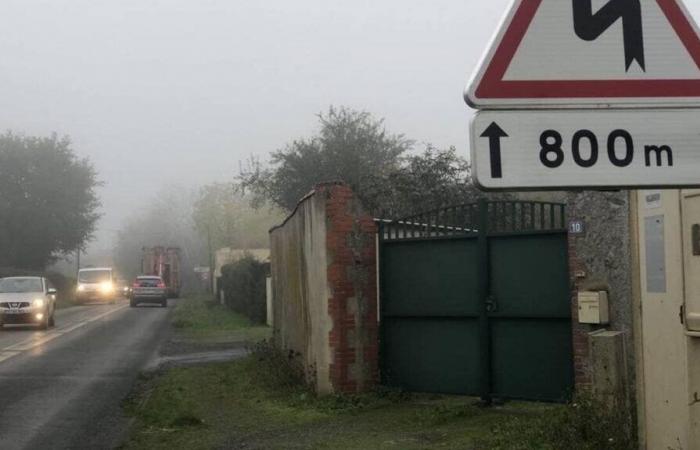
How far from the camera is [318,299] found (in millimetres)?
11531

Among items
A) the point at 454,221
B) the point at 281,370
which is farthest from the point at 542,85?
the point at 281,370

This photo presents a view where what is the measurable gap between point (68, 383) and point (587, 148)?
12912 mm

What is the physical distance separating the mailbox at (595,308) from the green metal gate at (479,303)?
89 cm

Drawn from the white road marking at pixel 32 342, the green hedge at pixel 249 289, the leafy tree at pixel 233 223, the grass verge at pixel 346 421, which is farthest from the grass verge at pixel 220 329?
the leafy tree at pixel 233 223

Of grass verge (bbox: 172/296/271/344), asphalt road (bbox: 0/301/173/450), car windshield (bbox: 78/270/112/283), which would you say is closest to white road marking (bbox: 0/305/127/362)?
asphalt road (bbox: 0/301/173/450)

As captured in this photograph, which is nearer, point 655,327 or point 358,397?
point 655,327

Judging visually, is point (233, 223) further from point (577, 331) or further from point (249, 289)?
point (577, 331)

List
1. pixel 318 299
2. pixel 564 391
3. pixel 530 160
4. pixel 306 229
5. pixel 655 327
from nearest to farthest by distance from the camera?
1. pixel 530 160
2. pixel 655 327
3. pixel 564 391
4. pixel 318 299
5. pixel 306 229

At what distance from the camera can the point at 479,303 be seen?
10359mm

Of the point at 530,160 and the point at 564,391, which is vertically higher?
the point at 530,160

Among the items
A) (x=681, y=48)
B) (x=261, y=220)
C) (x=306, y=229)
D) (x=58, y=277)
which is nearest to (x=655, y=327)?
(x=681, y=48)

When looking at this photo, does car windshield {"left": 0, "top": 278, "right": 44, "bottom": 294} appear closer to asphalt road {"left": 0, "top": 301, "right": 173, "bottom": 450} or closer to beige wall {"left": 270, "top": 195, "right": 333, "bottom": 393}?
asphalt road {"left": 0, "top": 301, "right": 173, "bottom": 450}

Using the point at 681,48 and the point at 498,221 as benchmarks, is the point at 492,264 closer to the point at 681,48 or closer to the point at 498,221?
the point at 498,221

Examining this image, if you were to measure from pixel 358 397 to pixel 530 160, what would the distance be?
8494 millimetres
